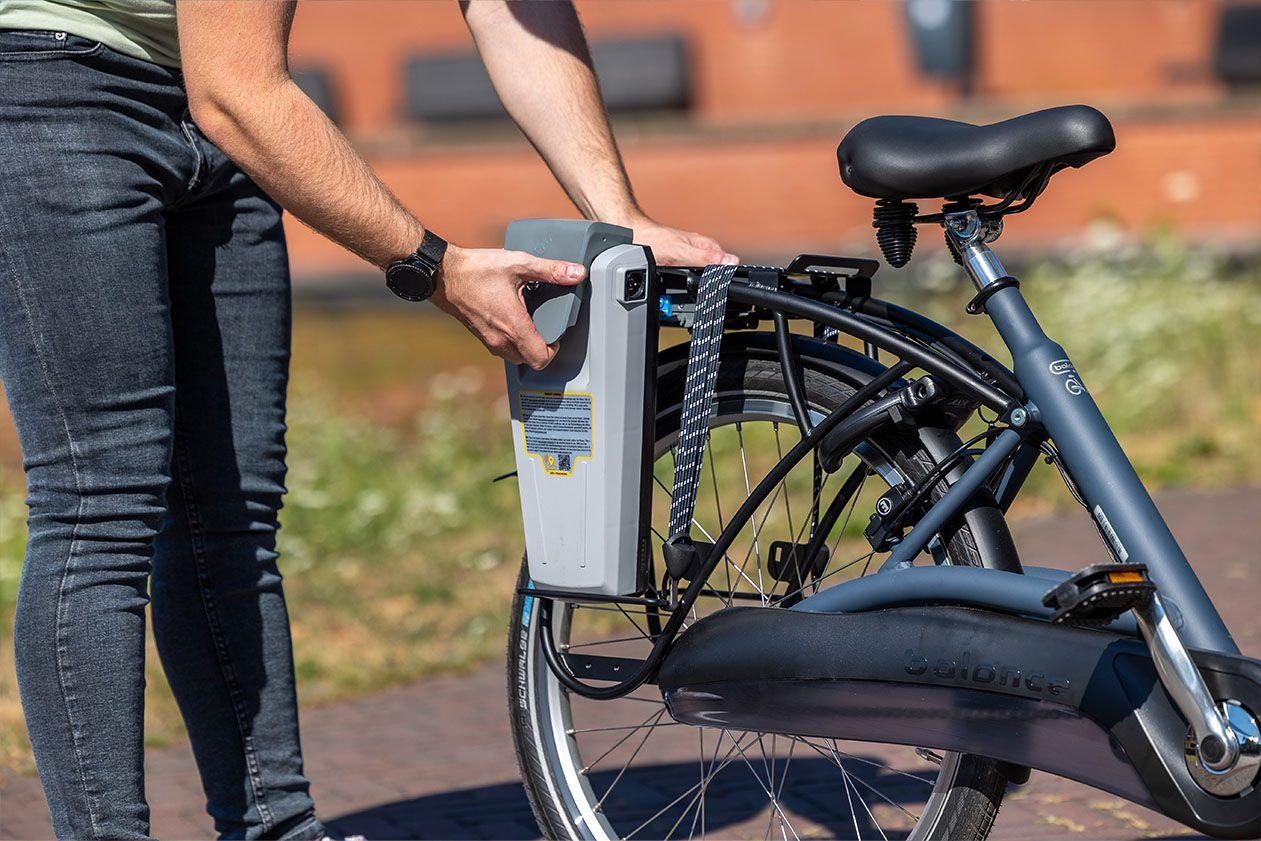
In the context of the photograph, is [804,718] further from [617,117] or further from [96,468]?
[617,117]

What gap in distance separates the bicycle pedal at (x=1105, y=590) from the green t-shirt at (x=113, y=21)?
1448 mm

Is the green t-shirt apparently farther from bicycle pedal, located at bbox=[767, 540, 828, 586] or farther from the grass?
the grass

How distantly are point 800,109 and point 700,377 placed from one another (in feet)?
47.2

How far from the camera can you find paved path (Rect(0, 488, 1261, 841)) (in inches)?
115

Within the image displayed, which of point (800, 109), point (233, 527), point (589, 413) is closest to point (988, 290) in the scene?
point (589, 413)

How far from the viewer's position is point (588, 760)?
9.96 feet

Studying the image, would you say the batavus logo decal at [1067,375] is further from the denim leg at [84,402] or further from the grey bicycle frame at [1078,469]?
the denim leg at [84,402]

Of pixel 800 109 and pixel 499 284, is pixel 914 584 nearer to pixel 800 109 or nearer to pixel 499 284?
pixel 499 284

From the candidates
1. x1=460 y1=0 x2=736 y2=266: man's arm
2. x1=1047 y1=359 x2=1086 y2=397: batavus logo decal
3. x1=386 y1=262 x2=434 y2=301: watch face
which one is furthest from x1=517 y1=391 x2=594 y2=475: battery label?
x1=1047 y1=359 x2=1086 y2=397: batavus logo decal

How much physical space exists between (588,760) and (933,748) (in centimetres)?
111

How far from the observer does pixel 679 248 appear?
8.31ft

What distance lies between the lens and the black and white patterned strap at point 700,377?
2.30m

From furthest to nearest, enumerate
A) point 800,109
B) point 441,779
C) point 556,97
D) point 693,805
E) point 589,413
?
point 800,109 → point 441,779 → point 693,805 → point 556,97 → point 589,413

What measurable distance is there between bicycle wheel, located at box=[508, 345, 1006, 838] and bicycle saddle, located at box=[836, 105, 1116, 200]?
11.9 inches
